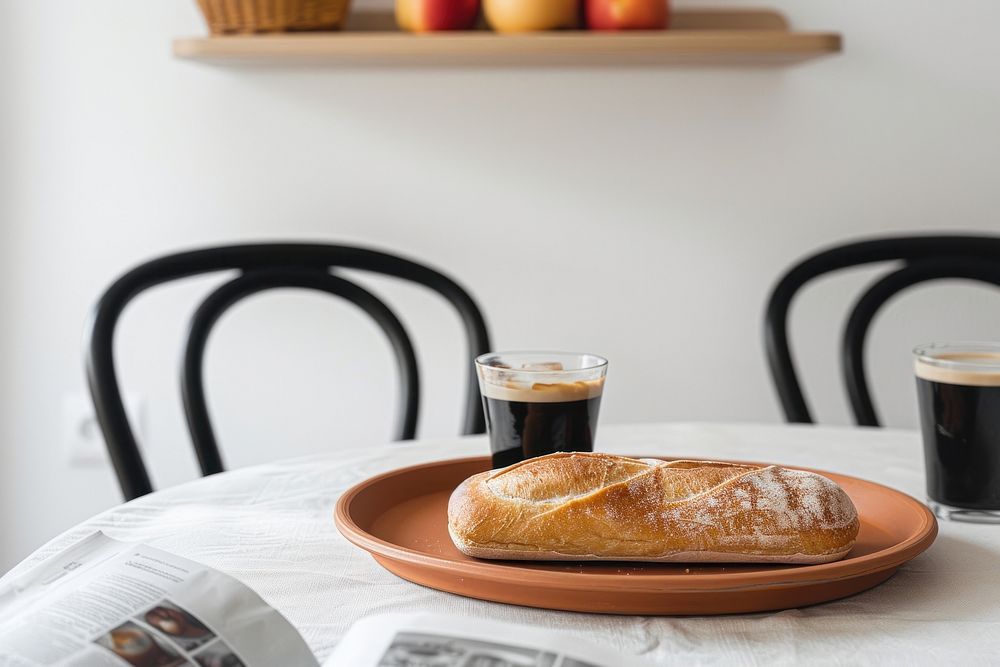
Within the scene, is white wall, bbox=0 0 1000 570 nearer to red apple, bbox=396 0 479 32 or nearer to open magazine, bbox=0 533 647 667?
red apple, bbox=396 0 479 32

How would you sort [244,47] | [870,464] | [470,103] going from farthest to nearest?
[470,103] < [244,47] < [870,464]

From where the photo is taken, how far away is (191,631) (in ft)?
1.72

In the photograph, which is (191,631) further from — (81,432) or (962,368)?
(81,432)

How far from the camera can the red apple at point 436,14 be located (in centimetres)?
154

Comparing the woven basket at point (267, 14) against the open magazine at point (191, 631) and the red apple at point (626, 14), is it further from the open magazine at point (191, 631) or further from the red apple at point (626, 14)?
the open magazine at point (191, 631)

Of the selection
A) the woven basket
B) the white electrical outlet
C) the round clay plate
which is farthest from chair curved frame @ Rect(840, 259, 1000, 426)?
the white electrical outlet

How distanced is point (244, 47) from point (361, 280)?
0.43 meters

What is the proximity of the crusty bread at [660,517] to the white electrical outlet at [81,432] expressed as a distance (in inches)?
51.8

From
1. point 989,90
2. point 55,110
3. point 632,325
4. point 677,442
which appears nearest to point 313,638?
point 677,442

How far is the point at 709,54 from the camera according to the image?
5.08 ft

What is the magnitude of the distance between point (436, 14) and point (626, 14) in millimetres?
281

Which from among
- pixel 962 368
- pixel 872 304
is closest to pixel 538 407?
pixel 962 368

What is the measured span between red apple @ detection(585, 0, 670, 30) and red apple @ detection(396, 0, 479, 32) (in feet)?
0.61

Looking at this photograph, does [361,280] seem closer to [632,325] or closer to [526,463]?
[632,325]
